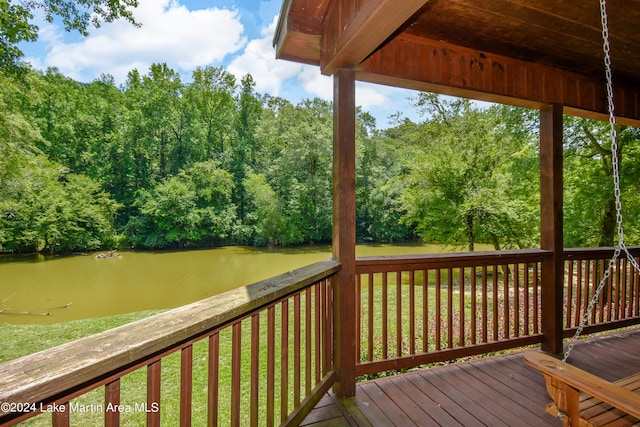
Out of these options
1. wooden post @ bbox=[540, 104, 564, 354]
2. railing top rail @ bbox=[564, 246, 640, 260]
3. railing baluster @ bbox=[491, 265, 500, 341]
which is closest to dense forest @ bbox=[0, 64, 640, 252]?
railing top rail @ bbox=[564, 246, 640, 260]

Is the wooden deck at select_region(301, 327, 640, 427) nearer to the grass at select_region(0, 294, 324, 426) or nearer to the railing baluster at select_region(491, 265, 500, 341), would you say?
the railing baluster at select_region(491, 265, 500, 341)

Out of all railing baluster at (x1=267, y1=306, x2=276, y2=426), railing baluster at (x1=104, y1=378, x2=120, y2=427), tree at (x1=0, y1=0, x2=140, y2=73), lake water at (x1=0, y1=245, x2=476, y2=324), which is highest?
tree at (x1=0, y1=0, x2=140, y2=73)

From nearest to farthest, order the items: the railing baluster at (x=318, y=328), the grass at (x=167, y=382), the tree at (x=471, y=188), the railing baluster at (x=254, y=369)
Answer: the railing baluster at (x=254, y=369)
the railing baluster at (x=318, y=328)
the grass at (x=167, y=382)
the tree at (x=471, y=188)

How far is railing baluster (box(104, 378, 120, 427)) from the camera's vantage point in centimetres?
77

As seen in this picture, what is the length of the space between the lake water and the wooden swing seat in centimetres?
845

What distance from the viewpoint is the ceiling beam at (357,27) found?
138cm

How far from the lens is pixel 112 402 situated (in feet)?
2.59

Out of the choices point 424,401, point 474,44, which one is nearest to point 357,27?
point 474,44

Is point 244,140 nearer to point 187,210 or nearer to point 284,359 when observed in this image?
point 187,210

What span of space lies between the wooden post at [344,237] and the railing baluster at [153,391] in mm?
1254

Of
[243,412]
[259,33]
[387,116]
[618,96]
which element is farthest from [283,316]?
[259,33]

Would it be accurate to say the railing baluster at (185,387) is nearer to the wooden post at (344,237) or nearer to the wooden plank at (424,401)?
the wooden post at (344,237)

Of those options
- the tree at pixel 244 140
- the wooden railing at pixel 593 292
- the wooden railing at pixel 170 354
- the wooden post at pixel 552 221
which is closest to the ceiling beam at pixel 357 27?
the wooden railing at pixel 170 354

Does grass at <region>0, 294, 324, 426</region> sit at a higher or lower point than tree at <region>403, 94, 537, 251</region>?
lower
